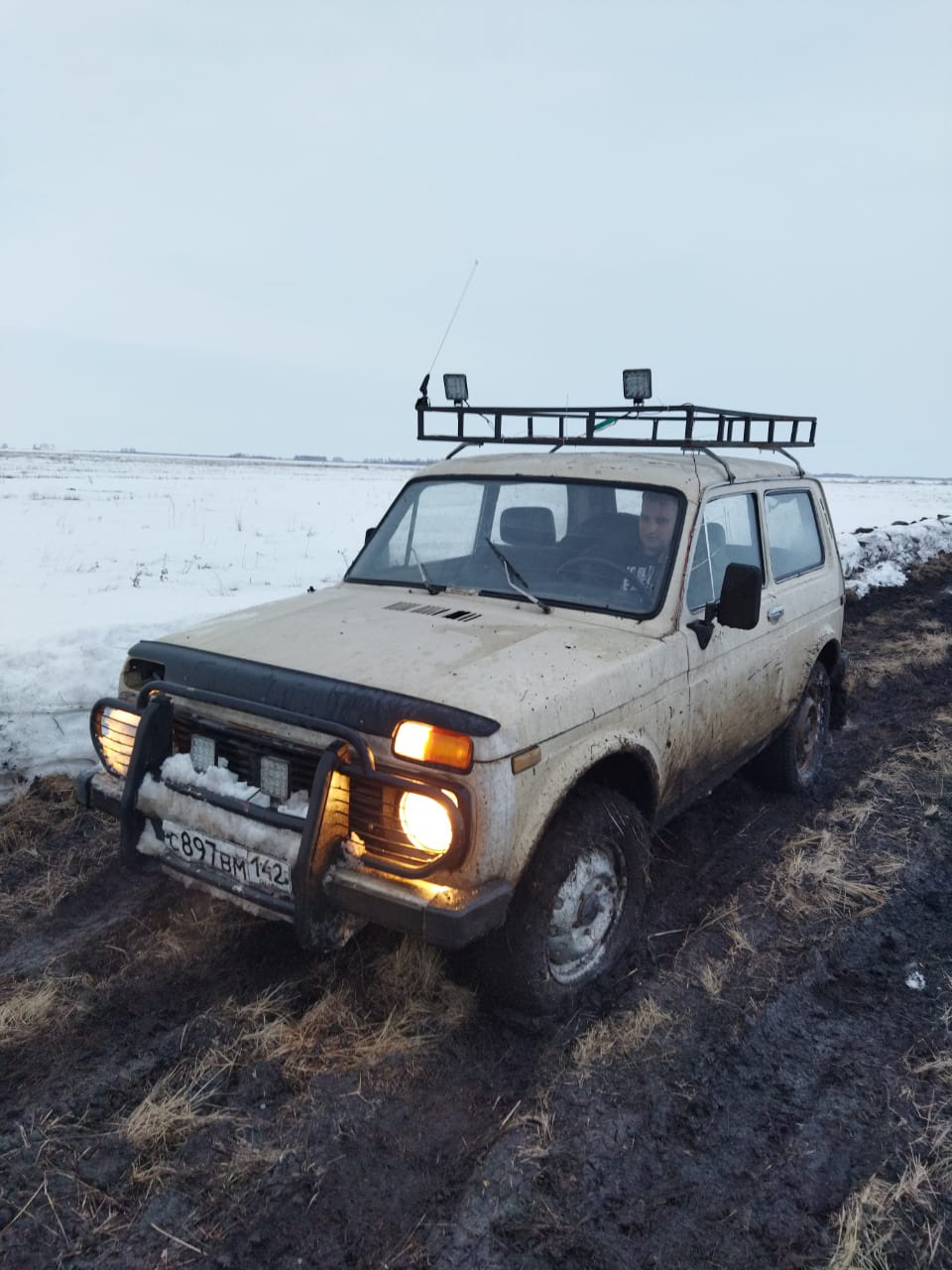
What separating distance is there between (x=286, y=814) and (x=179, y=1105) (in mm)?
937

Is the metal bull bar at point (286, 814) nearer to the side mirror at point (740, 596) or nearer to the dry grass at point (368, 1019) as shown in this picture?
the dry grass at point (368, 1019)

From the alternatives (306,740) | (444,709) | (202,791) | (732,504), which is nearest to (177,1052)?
(202,791)

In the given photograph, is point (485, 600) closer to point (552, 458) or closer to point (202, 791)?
point (552, 458)

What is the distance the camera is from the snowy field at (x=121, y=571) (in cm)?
541

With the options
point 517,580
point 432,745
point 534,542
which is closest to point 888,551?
point 534,542

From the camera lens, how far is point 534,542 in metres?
4.09

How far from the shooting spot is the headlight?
11.1 ft

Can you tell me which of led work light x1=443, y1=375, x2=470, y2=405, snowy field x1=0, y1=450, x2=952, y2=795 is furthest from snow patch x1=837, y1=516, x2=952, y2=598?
led work light x1=443, y1=375, x2=470, y2=405

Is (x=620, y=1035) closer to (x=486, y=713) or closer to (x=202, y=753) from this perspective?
(x=486, y=713)

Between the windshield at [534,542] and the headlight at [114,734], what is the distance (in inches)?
55.7

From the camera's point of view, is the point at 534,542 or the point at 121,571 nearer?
the point at 534,542

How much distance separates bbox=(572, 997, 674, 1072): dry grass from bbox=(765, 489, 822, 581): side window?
2.51m

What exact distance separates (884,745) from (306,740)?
4.92m

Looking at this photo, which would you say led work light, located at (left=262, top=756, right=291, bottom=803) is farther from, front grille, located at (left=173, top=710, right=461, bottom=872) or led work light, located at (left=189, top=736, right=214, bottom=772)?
led work light, located at (left=189, top=736, right=214, bottom=772)
